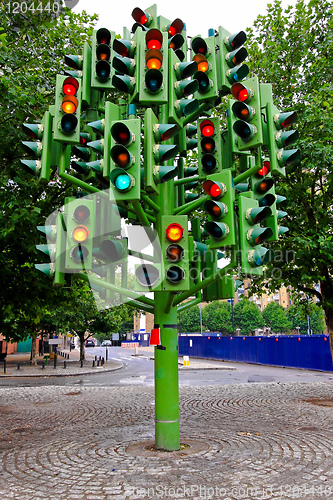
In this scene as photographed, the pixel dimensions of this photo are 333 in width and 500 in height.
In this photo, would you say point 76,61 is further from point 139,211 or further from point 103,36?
point 139,211

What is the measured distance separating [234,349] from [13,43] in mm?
30159

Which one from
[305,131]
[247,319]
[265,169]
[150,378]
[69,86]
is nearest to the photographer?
[69,86]

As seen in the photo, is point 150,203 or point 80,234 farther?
point 150,203

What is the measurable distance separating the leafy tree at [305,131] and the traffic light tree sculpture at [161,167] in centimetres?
404

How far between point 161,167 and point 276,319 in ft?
328

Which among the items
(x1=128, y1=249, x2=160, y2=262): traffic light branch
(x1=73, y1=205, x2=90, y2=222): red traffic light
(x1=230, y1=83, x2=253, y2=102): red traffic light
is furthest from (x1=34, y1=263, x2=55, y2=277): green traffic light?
(x1=230, y1=83, x2=253, y2=102): red traffic light

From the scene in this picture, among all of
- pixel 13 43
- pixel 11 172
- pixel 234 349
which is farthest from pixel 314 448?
pixel 234 349

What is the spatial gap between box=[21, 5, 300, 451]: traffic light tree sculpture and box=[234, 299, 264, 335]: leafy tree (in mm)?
92823

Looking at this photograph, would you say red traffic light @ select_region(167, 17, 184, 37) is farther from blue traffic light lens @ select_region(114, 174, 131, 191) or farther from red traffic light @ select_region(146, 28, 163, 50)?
blue traffic light lens @ select_region(114, 174, 131, 191)

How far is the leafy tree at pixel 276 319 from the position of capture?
9981 cm

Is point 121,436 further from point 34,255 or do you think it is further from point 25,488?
point 34,255

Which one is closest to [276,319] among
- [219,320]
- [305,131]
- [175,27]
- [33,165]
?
[219,320]

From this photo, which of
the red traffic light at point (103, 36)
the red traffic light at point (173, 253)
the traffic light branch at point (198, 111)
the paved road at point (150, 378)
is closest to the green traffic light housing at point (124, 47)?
the red traffic light at point (103, 36)

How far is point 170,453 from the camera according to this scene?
645 cm
